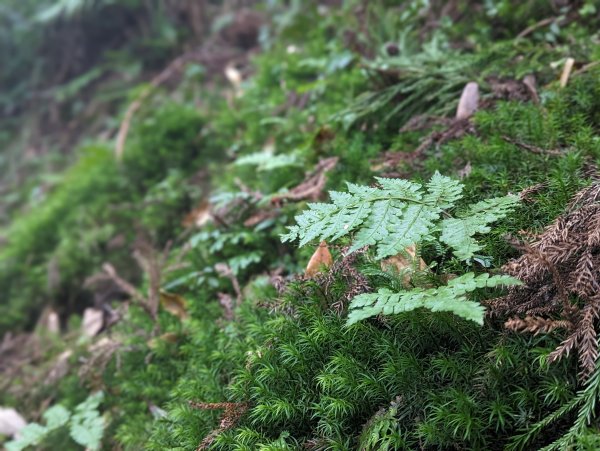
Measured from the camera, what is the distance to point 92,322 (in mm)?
3551

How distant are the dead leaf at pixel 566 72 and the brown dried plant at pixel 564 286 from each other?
1.13 metres

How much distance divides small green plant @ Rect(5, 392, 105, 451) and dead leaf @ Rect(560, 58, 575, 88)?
10.5ft

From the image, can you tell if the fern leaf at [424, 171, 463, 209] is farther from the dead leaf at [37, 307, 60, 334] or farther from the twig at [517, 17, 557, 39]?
the dead leaf at [37, 307, 60, 334]

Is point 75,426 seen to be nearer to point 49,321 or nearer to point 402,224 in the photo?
point 49,321

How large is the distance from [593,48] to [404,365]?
238 cm

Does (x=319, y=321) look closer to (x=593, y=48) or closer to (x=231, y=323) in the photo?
(x=231, y=323)

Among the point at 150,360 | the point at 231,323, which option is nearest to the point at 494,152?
the point at 231,323

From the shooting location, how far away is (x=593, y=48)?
283cm

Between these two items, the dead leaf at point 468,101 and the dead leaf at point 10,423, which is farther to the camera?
the dead leaf at point 10,423

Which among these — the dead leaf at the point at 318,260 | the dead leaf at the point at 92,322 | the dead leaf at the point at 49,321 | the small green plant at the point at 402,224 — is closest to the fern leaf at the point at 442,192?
the small green plant at the point at 402,224

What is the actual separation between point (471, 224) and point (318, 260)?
0.75m

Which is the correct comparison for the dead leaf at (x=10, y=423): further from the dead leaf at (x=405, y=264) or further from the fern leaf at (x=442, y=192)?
the fern leaf at (x=442, y=192)

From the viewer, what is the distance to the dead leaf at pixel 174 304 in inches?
114

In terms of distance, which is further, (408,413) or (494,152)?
(494,152)
